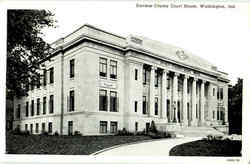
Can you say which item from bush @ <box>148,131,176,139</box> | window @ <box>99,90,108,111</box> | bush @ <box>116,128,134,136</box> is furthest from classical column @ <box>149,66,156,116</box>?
window @ <box>99,90,108,111</box>

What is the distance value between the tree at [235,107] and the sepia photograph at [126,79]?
18mm

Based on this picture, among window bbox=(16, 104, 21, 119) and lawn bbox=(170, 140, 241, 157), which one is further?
window bbox=(16, 104, 21, 119)

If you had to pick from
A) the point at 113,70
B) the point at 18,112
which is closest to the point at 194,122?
the point at 113,70

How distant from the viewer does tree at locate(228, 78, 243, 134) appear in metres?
5.32

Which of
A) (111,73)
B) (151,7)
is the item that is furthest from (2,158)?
(151,7)

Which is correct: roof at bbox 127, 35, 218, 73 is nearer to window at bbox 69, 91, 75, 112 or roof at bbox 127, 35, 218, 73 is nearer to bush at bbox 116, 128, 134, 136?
window at bbox 69, 91, 75, 112

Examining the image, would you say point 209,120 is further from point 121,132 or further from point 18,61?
point 18,61

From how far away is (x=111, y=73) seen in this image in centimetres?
605

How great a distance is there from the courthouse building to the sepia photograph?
0.02 metres

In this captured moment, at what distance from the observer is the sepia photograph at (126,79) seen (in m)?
5.39

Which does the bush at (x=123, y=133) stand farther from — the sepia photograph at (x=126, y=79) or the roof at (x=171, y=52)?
the roof at (x=171, y=52)

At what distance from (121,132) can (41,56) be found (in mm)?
2243

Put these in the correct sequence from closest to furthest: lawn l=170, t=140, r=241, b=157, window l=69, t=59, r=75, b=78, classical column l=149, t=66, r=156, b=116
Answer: lawn l=170, t=140, r=241, b=157
window l=69, t=59, r=75, b=78
classical column l=149, t=66, r=156, b=116

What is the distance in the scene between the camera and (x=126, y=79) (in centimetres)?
620
